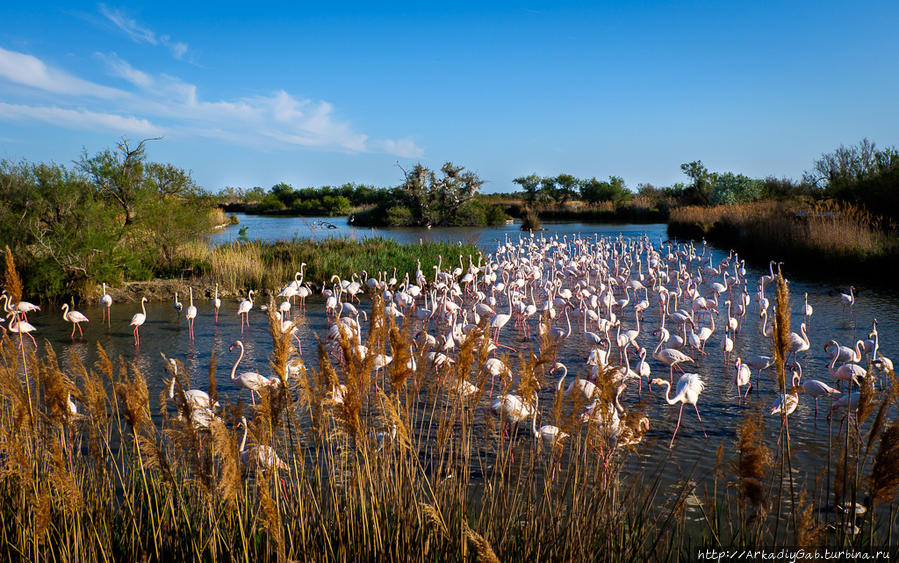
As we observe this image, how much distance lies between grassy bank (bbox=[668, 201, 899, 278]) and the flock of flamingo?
211 cm

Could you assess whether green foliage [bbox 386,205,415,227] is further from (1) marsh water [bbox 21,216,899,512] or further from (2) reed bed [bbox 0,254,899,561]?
(2) reed bed [bbox 0,254,899,561]

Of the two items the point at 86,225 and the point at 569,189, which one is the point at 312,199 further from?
the point at 86,225

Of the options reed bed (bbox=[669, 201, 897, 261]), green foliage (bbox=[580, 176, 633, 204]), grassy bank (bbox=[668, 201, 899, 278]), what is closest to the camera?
grassy bank (bbox=[668, 201, 899, 278])

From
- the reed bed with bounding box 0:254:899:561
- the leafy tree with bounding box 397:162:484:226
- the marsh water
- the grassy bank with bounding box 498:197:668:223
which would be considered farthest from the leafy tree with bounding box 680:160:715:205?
the reed bed with bounding box 0:254:899:561

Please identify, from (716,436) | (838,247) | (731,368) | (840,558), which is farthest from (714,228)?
(840,558)

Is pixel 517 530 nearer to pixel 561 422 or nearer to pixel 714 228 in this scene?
pixel 561 422

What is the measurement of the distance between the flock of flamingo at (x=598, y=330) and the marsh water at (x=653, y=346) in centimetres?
14

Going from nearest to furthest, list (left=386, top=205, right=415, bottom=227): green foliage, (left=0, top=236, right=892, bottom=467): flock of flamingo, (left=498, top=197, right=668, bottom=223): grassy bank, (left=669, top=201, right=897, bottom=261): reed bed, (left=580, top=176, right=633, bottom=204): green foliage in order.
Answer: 1. (left=0, top=236, right=892, bottom=467): flock of flamingo
2. (left=669, top=201, right=897, bottom=261): reed bed
3. (left=386, top=205, right=415, bottom=227): green foliage
4. (left=498, top=197, right=668, bottom=223): grassy bank
5. (left=580, top=176, right=633, bottom=204): green foliage

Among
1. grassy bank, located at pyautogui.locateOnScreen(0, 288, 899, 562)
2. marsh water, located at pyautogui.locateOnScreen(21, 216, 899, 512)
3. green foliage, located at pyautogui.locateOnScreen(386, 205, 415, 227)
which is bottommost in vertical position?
marsh water, located at pyautogui.locateOnScreen(21, 216, 899, 512)

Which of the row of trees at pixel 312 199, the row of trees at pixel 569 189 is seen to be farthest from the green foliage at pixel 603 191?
the row of trees at pixel 312 199

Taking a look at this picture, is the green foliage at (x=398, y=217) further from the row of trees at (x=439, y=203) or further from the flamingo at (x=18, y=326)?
the flamingo at (x=18, y=326)

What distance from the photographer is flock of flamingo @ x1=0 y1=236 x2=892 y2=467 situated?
3.12 meters

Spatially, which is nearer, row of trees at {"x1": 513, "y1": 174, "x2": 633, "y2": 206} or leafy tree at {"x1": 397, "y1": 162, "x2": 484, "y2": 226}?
leafy tree at {"x1": 397, "y1": 162, "x2": 484, "y2": 226}

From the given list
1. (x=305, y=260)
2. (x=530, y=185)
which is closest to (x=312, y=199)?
(x=530, y=185)
